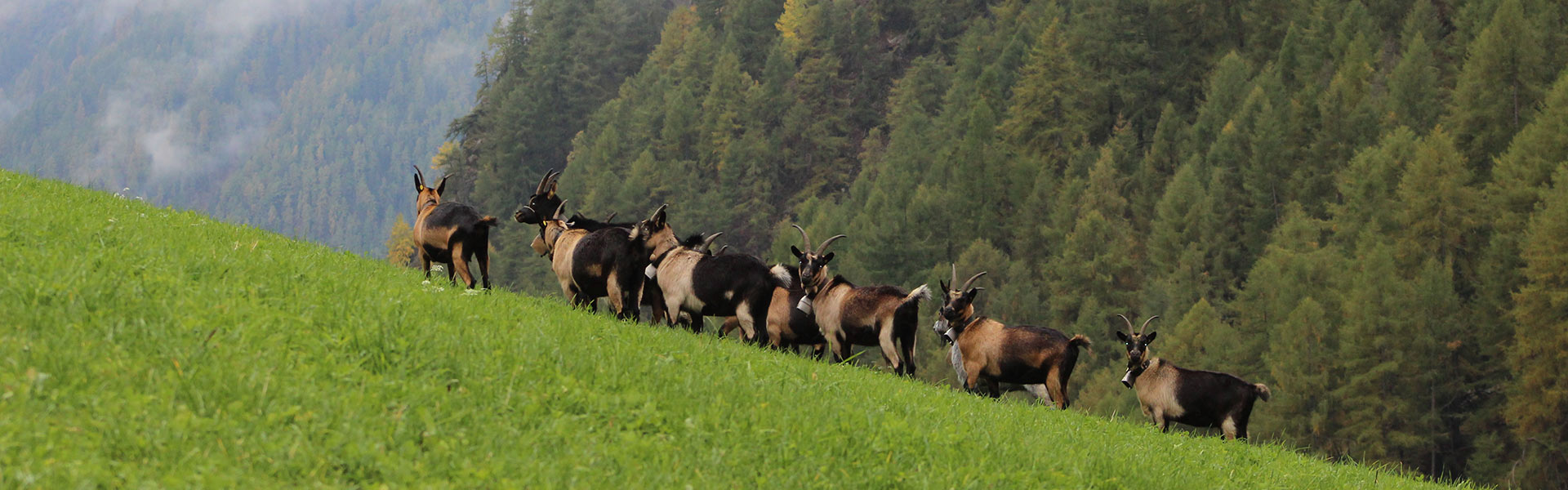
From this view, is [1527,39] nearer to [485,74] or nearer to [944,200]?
[944,200]

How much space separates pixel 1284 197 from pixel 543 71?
86.1 m

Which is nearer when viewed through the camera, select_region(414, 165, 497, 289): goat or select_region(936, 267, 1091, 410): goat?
select_region(414, 165, 497, 289): goat

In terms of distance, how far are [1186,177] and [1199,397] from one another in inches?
2072

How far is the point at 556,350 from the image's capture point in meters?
7.80

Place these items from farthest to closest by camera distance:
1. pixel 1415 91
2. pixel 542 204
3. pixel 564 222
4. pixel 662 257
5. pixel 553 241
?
pixel 1415 91, pixel 542 204, pixel 553 241, pixel 564 222, pixel 662 257

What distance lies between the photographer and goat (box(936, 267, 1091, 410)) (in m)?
16.7

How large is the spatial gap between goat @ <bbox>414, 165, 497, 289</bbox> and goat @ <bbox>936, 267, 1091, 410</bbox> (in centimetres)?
659

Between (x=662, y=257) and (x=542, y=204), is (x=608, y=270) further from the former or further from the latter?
(x=542, y=204)

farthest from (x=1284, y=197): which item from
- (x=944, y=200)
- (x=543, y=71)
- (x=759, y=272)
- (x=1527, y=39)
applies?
(x=543, y=71)

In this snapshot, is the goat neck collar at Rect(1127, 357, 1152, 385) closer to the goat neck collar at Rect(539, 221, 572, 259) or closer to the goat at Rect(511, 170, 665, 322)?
the goat at Rect(511, 170, 665, 322)

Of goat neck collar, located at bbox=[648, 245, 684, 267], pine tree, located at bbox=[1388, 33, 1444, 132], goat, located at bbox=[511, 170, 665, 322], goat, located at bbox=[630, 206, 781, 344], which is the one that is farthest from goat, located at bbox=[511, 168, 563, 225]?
pine tree, located at bbox=[1388, 33, 1444, 132]

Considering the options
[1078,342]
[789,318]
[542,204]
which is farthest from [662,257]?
[1078,342]

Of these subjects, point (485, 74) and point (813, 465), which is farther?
point (485, 74)

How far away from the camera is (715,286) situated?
1502 cm
